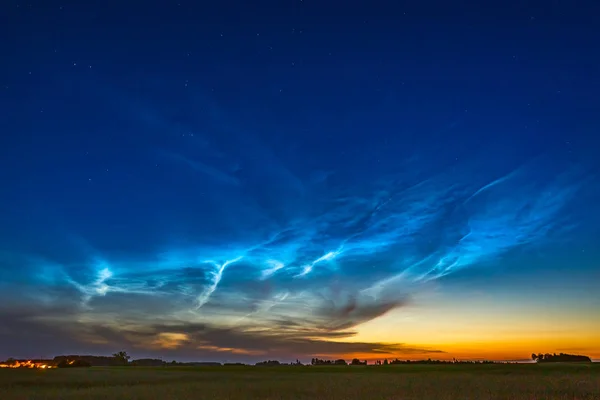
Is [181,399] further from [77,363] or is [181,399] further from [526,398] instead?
[77,363]

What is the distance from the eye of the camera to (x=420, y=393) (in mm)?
31312

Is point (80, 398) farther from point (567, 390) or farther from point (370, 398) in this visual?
point (567, 390)

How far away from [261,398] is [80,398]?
11.8 m

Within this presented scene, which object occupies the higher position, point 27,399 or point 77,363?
point 77,363

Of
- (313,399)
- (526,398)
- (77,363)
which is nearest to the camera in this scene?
(526,398)

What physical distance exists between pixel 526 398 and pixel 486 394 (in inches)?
151

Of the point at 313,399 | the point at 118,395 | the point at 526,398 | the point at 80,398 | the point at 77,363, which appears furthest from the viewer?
the point at 77,363

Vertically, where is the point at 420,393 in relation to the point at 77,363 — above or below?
below

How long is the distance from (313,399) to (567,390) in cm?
1840

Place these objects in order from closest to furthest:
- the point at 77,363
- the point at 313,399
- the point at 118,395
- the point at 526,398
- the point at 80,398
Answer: the point at 526,398
the point at 313,399
the point at 80,398
the point at 118,395
the point at 77,363

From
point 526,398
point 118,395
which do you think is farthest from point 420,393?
point 118,395

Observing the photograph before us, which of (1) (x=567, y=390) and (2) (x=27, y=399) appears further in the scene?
(1) (x=567, y=390)

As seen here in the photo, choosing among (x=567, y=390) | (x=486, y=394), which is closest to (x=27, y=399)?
(x=486, y=394)

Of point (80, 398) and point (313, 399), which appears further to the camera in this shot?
point (80, 398)
